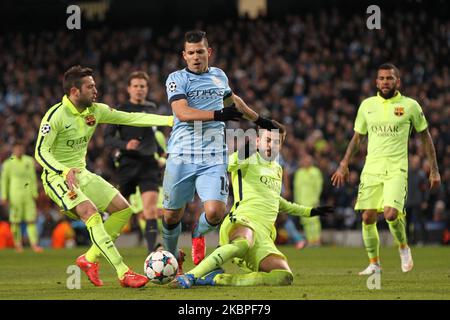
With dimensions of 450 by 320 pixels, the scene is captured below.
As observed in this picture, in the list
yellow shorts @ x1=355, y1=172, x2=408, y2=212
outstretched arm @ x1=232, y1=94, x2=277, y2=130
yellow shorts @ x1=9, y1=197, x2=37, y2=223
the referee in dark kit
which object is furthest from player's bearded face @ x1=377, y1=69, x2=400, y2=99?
yellow shorts @ x1=9, y1=197, x2=37, y2=223

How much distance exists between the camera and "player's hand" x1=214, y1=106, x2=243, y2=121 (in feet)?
29.5

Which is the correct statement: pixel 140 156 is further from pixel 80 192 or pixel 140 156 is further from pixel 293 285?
pixel 293 285

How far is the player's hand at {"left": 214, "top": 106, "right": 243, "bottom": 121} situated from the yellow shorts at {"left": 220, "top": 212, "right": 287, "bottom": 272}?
1.06 meters

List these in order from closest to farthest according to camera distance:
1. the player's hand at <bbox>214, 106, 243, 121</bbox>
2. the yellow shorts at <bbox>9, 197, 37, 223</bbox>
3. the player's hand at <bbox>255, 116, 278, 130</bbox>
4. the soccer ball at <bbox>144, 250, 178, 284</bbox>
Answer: the player's hand at <bbox>214, 106, 243, 121</bbox>
the soccer ball at <bbox>144, 250, 178, 284</bbox>
the player's hand at <bbox>255, 116, 278, 130</bbox>
the yellow shorts at <bbox>9, 197, 37, 223</bbox>

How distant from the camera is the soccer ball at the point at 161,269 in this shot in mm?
9211

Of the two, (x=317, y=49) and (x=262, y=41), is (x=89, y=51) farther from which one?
(x=317, y=49)

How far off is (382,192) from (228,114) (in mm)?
3294

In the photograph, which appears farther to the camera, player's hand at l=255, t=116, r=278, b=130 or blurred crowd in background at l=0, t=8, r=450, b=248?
blurred crowd in background at l=0, t=8, r=450, b=248

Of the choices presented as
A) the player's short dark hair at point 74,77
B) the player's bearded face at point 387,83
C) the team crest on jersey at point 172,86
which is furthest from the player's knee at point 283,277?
the player's bearded face at point 387,83

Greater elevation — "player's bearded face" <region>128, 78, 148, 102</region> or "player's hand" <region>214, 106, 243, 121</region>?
"player's bearded face" <region>128, 78, 148, 102</region>

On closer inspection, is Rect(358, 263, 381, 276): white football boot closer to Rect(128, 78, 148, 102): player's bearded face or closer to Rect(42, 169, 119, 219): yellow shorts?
Rect(42, 169, 119, 219): yellow shorts

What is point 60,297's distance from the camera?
8.50 metres

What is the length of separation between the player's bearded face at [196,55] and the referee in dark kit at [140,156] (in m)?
4.11

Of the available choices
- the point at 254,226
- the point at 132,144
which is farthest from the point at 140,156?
the point at 254,226
